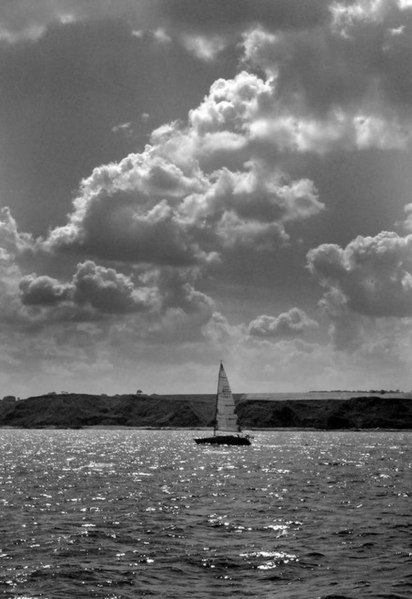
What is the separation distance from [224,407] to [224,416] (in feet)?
6.93

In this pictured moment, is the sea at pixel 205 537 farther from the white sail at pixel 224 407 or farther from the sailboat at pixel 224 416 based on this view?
the white sail at pixel 224 407

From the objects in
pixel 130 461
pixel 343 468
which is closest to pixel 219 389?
pixel 130 461

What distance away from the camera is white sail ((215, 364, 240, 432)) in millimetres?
140000

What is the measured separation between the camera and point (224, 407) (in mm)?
142625

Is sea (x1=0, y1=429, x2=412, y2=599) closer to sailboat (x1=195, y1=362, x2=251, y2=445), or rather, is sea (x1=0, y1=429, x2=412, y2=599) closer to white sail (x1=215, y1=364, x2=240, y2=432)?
sailboat (x1=195, y1=362, x2=251, y2=445)

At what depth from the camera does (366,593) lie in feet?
91.0

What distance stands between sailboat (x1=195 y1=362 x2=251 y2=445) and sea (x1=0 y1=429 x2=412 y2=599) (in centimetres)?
6359

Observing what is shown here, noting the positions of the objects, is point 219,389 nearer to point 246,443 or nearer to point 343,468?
point 246,443

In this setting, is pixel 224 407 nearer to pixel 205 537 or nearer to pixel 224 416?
pixel 224 416

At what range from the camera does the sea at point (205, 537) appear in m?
28.9


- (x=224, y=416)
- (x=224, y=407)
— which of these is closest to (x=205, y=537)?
(x=224, y=407)

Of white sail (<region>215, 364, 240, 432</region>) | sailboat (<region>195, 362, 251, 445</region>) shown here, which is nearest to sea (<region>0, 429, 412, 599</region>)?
sailboat (<region>195, 362, 251, 445</region>)

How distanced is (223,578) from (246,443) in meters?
112

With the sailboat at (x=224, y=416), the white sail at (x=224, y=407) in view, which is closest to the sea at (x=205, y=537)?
the sailboat at (x=224, y=416)
